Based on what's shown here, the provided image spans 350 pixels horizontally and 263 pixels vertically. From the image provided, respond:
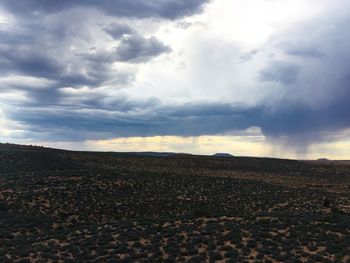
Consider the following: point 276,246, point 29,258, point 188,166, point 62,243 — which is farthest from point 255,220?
point 188,166

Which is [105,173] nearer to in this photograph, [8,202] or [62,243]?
[8,202]

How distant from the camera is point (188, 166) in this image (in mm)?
113875

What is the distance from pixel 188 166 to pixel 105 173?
175 ft

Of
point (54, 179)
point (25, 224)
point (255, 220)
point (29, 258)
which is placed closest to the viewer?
point (29, 258)

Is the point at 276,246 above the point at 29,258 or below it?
above

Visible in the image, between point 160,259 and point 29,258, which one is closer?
point 160,259

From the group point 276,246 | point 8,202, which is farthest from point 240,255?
point 8,202

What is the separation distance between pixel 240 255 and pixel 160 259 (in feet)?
16.8

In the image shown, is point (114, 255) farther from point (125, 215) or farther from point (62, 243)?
point (125, 215)

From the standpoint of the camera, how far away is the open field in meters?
25.7

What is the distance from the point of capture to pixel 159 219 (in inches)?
1350

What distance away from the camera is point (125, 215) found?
44.1 m

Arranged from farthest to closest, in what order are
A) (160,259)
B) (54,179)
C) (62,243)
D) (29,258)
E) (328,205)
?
(54,179) < (328,205) < (62,243) < (29,258) < (160,259)

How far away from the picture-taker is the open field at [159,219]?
25.7m
